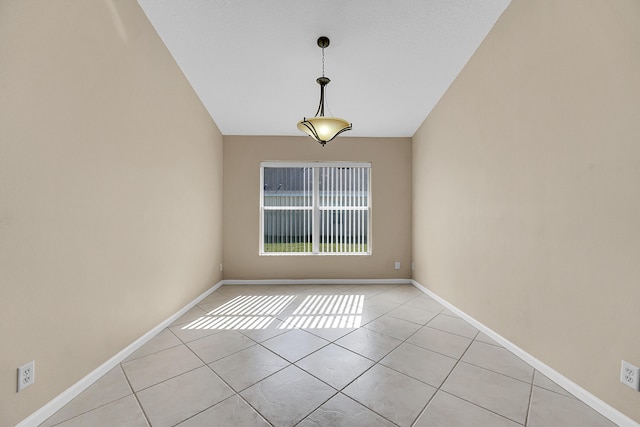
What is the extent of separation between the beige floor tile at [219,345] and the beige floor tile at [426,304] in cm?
209

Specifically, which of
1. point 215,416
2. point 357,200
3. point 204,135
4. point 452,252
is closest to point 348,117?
point 357,200

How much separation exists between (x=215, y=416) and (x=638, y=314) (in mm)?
2241

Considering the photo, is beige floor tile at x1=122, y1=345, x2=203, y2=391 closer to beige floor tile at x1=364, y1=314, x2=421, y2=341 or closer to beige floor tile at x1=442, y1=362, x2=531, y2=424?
beige floor tile at x1=364, y1=314, x2=421, y2=341

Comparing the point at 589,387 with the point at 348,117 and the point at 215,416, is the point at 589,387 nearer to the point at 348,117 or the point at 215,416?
the point at 215,416

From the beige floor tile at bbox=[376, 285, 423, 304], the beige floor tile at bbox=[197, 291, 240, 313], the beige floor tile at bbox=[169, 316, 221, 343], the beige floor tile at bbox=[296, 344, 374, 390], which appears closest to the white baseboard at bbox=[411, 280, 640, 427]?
the beige floor tile at bbox=[376, 285, 423, 304]

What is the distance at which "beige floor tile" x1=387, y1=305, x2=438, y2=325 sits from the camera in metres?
2.84

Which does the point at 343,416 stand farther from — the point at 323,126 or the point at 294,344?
the point at 323,126

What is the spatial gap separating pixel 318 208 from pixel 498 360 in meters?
3.27

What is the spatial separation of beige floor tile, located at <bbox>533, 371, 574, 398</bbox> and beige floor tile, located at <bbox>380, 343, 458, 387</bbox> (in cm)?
48

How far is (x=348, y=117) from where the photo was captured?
3904 millimetres

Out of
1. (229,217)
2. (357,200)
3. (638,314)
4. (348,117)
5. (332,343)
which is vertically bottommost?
(332,343)

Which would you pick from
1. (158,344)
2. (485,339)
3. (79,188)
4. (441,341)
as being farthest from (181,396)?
(485,339)

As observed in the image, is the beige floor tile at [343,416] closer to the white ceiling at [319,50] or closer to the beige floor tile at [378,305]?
the beige floor tile at [378,305]

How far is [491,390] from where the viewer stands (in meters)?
1.62
